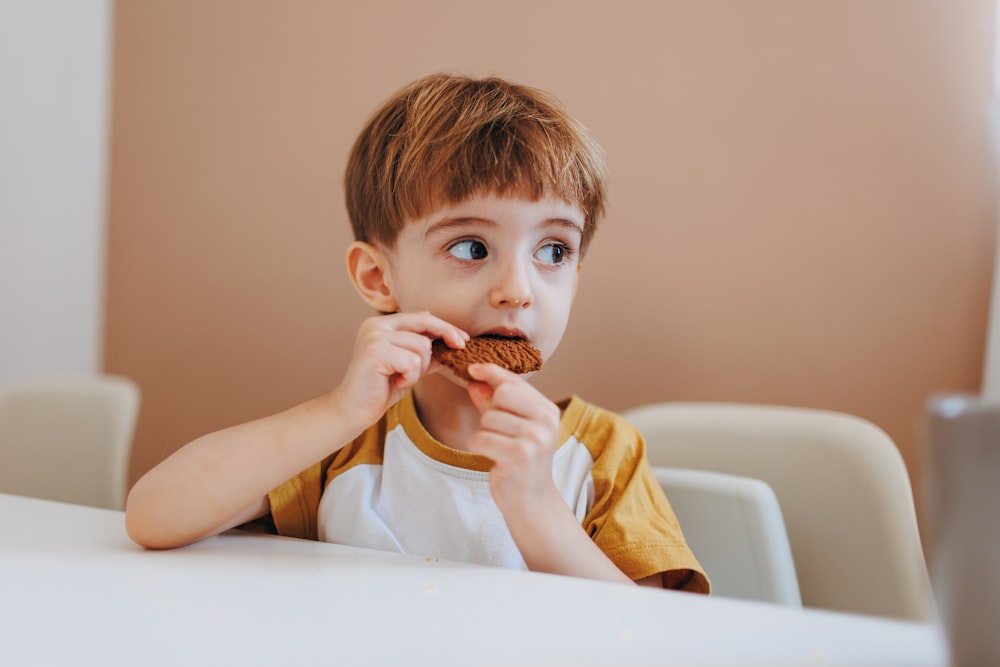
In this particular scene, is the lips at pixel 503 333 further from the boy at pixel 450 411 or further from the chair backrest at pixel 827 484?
the chair backrest at pixel 827 484

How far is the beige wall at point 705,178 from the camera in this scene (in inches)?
36.4

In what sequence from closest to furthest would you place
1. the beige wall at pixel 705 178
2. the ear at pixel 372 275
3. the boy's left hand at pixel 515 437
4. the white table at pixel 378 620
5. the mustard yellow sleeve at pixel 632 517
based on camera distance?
the white table at pixel 378 620 < the boy's left hand at pixel 515 437 < the mustard yellow sleeve at pixel 632 517 < the ear at pixel 372 275 < the beige wall at pixel 705 178

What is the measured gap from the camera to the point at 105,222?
1.23m

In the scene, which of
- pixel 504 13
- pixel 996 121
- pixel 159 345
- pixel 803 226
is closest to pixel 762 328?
pixel 803 226

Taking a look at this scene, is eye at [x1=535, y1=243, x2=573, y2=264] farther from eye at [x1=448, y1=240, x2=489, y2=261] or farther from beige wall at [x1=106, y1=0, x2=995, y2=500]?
beige wall at [x1=106, y1=0, x2=995, y2=500]

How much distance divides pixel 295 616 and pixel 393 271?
1.17 feet

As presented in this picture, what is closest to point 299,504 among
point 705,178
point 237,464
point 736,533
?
point 237,464

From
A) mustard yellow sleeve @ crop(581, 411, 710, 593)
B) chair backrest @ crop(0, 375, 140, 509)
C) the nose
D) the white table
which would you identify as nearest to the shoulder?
mustard yellow sleeve @ crop(581, 411, 710, 593)

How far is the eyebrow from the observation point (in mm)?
632

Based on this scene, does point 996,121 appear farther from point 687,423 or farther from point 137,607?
point 137,607

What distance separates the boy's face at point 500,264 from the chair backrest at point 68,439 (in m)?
0.57

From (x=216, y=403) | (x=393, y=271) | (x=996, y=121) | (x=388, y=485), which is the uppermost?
(x=996, y=121)

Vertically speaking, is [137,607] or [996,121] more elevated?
[996,121]

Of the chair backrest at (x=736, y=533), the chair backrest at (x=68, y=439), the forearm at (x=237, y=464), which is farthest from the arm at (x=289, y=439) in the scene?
the chair backrest at (x=68, y=439)
